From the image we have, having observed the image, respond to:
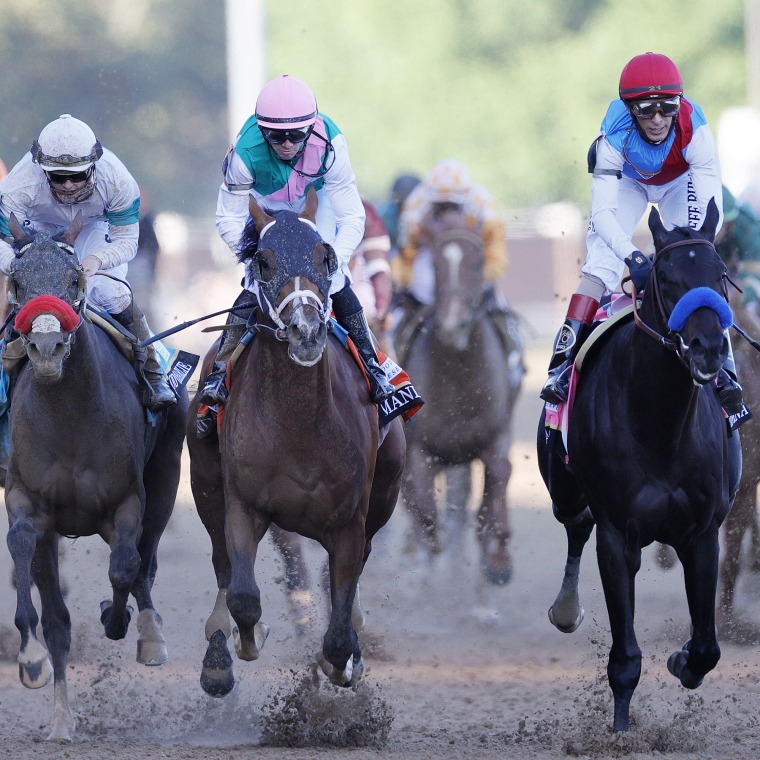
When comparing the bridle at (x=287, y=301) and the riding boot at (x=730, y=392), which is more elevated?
the bridle at (x=287, y=301)

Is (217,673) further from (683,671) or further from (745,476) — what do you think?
(745,476)

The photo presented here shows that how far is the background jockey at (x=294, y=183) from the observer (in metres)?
6.27

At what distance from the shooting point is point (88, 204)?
23.0ft

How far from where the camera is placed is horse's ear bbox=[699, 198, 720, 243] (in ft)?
19.0

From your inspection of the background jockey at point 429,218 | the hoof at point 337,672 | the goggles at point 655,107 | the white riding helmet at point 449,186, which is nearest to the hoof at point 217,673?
the hoof at point 337,672

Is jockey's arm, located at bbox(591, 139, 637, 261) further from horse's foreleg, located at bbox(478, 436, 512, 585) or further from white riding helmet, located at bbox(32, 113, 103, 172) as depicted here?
horse's foreleg, located at bbox(478, 436, 512, 585)

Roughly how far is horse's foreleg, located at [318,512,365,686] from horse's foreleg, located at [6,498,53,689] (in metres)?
1.24

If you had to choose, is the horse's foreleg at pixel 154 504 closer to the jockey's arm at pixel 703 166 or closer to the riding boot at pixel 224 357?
the riding boot at pixel 224 357

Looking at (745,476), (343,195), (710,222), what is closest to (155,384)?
(343,195)

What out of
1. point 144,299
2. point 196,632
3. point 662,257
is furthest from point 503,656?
point 144,299

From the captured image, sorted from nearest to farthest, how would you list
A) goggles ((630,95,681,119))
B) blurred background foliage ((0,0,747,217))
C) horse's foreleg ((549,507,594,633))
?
1. goggles ((630,95,681,119))
2. horse's foreleg ((549,507,594,633))
3. blurred background foliage ((0,0,747,217))

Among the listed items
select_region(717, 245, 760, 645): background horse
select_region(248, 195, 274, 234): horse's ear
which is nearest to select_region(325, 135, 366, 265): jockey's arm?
select_region(248, 195, 274, 234): horse's ear

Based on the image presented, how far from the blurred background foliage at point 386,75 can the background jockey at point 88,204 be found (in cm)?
A: 1991

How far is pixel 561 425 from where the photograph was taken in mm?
6734
